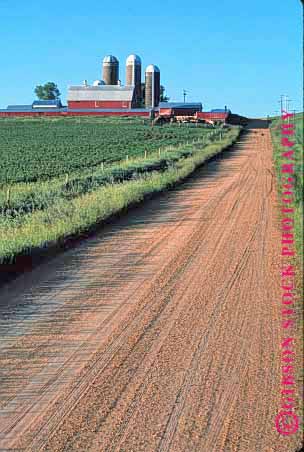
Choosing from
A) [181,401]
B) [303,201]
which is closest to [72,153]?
[181,401]

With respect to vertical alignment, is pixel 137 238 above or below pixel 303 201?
below

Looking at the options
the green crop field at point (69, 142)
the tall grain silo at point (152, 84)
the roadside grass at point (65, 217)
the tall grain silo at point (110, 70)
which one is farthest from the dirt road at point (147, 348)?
the tall grain silo at point (110, 70)

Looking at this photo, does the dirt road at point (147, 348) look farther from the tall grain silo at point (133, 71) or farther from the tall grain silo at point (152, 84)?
the tall grain silo at point (133, 71)

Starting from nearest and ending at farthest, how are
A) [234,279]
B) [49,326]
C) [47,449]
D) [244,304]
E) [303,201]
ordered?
[303,201] < [47,449] < [49,326] < [244,304] < [234,279]

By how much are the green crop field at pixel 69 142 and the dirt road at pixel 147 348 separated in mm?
16332

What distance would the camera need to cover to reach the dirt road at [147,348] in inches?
226

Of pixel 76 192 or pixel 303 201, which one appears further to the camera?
pixel 76 192

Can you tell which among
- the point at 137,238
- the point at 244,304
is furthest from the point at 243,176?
the point at 244,304

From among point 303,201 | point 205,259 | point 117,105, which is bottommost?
point 205,259

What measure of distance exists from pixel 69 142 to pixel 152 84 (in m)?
52.6

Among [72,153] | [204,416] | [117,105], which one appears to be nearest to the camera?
[204,416]

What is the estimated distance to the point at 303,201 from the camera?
228 cm

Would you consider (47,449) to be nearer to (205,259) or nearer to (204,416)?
(204,416)

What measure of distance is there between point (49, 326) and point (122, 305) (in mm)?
1205
